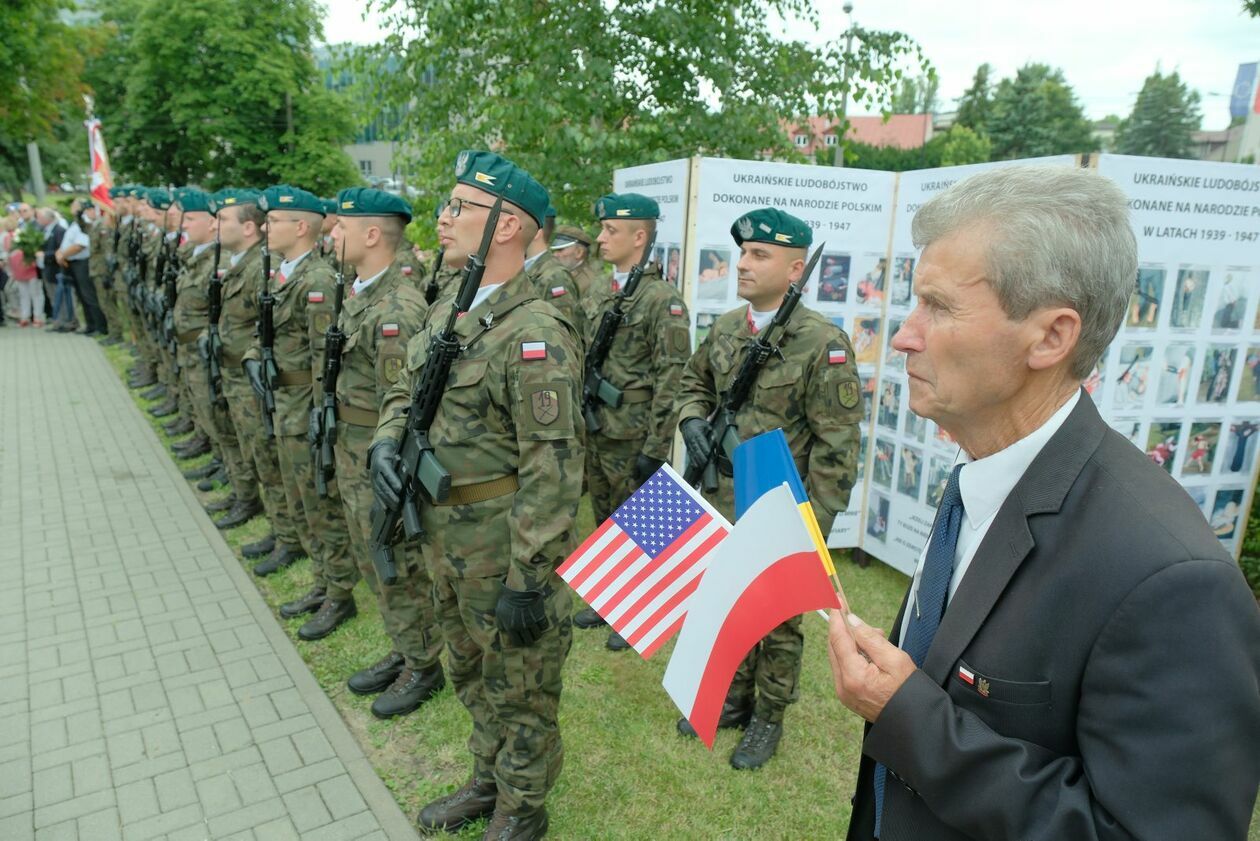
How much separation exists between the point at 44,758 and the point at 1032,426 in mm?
4435

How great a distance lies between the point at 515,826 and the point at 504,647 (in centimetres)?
75

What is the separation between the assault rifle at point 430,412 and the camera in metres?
2.78

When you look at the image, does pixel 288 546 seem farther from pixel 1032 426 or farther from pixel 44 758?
pixel 1032 426

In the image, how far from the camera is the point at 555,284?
5.52 m

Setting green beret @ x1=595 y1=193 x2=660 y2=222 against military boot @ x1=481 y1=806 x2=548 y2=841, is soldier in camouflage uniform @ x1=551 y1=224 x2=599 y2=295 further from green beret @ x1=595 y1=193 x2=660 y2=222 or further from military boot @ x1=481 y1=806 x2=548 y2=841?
military boot @ x1=481 y1=806 x2=548 y2=841

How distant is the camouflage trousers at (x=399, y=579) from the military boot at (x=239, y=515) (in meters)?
2.80

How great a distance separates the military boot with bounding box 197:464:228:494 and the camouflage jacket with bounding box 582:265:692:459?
14.0 feet

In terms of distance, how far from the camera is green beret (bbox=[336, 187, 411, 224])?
4.20 metres

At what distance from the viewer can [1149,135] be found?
198 ft

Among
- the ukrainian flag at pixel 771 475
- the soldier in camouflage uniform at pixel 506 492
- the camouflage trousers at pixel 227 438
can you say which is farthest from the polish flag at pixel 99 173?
the ukrainian flag at pixel 771 475

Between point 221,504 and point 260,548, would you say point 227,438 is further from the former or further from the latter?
point 260,548

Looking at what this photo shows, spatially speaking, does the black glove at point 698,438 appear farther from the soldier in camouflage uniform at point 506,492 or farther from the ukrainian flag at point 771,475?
the ukrainian flag at point 771,475

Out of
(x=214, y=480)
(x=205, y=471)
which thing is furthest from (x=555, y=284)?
(x=205, y=471)

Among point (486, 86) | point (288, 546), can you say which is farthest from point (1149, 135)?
point (288, 546)
